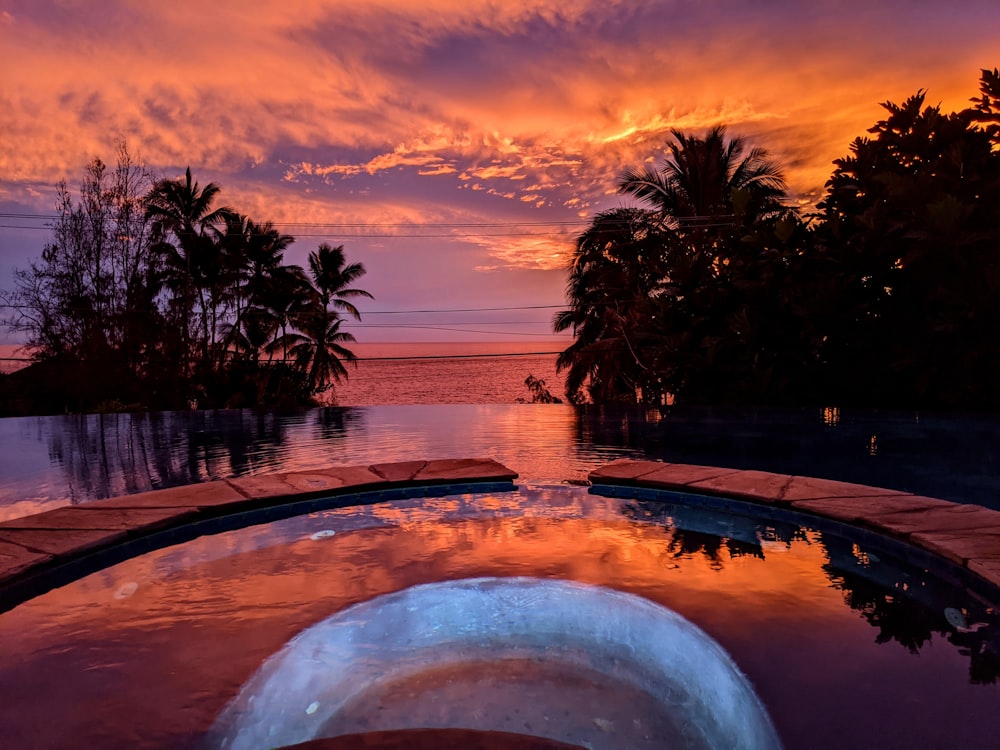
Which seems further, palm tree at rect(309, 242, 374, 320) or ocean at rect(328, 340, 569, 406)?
ocean at rect(328, 340, 569, 406)

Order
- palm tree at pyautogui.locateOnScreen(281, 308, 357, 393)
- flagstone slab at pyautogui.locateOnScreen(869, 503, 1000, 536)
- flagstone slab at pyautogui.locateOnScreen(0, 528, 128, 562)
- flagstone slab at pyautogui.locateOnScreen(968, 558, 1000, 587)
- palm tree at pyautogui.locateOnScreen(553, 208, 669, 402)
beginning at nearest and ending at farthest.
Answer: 1. flagstone slab at pyautogui.locateOnScreen(968, 558, 1000, 587)
2. flagstone slab at pyautogui.locateOnScreen(0, 528, 128, 562)
3. flagstone slab at pyautogui.locateOnScreen(869, 503, 1000, 536)
4. palm tree at pyautogui.locateOnScreen(553, 208, 669, 402)
5. palm tree at pyautogui.locateOnScreen(281, 308, 357, 393)

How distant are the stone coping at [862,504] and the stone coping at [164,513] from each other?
122 centimetres

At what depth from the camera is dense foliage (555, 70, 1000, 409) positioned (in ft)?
27.1

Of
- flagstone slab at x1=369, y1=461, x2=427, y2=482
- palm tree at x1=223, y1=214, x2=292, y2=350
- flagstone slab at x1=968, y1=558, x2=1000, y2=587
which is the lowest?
flagstone slab at x1=968, y1=558, x2=1000, y2=587

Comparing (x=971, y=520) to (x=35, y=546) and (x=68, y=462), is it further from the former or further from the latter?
(x=68, y=462)

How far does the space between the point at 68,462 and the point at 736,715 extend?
22.9 feet

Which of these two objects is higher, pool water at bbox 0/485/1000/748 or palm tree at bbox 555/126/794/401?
palm tree at bbox 555/126/794/401

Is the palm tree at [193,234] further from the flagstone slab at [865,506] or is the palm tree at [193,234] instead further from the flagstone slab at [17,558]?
the flagstone slab at [865,506]

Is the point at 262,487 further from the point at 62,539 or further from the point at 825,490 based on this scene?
the point at 825,490

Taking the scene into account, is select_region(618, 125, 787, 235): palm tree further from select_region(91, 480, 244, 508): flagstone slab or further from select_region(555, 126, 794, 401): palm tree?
Result: select_region(91, 480, 244, 508): flagstone slab

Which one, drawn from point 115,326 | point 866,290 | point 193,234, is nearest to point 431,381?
point 193,234

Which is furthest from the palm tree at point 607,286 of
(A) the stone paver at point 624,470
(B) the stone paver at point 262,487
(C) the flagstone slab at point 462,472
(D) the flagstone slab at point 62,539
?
(D) the flagstone slab at point 62,539

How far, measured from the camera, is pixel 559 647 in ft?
9.16

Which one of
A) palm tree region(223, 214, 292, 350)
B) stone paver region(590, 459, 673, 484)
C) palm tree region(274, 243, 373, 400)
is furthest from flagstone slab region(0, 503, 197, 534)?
palm tree region(223, 214, 292, 350)
